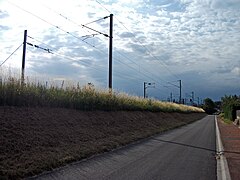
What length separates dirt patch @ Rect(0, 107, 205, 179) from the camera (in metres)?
8.82

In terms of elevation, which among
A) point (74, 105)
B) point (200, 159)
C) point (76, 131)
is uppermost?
point (74, 105)

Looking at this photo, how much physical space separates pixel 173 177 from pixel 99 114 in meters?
12.2

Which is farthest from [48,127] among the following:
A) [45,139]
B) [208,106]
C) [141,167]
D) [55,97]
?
[208,106]

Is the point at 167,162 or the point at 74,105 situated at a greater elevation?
the point at 74,105

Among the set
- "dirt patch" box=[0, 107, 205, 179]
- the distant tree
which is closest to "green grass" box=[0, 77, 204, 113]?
"dirt patch" box=[0, 107, 205, 179]

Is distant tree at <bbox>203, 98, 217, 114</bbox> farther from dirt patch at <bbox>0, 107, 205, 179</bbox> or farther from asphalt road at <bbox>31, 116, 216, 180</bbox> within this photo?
asphalt road at <bbox>31, 116, 216, 180</bbox>

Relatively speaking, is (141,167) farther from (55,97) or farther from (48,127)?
(55,97)

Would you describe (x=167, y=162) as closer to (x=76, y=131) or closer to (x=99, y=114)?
(x=76, y=131)

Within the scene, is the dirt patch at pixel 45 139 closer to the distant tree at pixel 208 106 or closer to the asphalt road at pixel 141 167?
the asphalt road at pixel 141 167

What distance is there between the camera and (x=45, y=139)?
11531 millimetres

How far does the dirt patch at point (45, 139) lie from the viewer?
882 cm

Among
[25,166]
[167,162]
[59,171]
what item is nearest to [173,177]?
[167,162]

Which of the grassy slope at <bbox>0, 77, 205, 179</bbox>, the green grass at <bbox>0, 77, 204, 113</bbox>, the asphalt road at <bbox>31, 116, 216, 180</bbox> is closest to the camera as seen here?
the asphalt road at <bbox>31, 116, 216, 180</bbox>

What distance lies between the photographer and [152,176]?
8.93 meters
